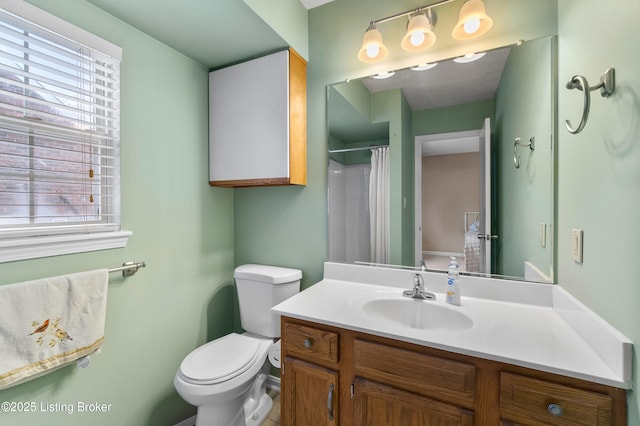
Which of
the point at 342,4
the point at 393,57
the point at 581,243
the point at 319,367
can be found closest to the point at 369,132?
the point at 393,57

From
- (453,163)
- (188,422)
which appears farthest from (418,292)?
(188,422)

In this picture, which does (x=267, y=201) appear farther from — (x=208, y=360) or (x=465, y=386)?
(x=465, y=386)

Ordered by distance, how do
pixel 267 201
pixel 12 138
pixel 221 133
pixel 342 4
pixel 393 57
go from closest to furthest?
1. pixel 12 138
2. pixel 393 57
3. pixel 342 4
4. pixel 221 133
5. pixel 267 201

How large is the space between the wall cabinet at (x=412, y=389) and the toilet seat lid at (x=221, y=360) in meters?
0.32

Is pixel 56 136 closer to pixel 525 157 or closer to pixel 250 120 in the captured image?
pixel 250 120

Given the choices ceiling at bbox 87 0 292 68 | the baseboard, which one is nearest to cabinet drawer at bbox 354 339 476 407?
the baseboard

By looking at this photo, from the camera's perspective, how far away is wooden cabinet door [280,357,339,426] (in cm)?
108

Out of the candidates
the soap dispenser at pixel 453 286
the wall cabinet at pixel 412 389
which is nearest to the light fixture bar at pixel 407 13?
the soap dispenser at pixel 453 286

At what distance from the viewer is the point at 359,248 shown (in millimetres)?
1624

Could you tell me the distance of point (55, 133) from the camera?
115 centimetres

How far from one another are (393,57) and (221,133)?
3.76ft

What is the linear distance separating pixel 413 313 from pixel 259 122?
137 cm

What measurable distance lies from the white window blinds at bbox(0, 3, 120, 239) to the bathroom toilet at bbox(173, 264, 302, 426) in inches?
31.6

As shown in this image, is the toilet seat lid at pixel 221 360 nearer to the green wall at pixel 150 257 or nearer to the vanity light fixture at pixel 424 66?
the green wall at pixel 150 257
